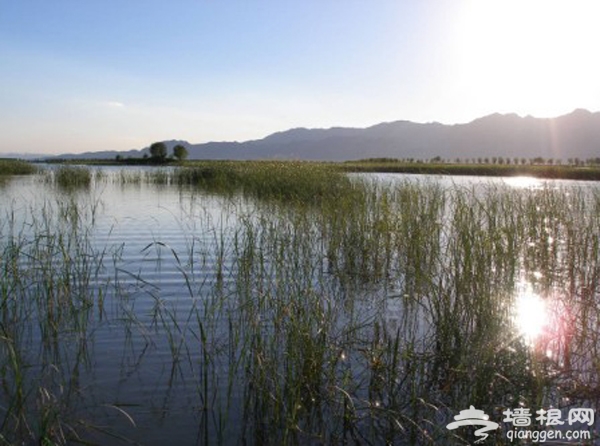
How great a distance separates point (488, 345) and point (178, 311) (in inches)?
140

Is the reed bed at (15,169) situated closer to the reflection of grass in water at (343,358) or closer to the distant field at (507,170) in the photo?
the distant field at (507,170)

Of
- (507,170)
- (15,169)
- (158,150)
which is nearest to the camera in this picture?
(15,169)

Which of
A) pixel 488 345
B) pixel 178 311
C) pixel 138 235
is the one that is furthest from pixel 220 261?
pixel 138 235

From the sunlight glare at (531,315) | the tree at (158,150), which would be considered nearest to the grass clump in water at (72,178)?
the sunlight glare at (531,315)

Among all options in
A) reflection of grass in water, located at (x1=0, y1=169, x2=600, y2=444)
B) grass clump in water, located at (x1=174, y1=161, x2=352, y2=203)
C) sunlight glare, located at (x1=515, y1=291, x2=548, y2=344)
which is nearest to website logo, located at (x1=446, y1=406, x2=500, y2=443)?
reflection of grass in water, located at (x1=0, y1=169, x2=600, y2=444)

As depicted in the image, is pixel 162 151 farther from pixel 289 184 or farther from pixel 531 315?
pixel 531 315

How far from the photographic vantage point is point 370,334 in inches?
221

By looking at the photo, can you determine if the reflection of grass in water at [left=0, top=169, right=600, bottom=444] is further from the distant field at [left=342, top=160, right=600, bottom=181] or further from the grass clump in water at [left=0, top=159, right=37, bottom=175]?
the grass clump in water at [left=0, top=159, right=37, bottom=175]

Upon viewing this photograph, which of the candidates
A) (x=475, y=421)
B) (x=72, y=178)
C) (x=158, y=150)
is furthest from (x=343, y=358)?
(x=158, y=150)

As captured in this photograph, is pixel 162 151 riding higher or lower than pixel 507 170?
higher

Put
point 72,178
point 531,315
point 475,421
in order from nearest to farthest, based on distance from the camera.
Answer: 1. point 475,421
2. point 531,315
3. point 72,178

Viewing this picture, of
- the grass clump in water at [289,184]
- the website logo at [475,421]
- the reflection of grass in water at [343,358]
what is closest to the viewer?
the website logo at [475,421]

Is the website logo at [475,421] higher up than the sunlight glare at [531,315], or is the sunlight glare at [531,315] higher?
the sunlight glare at [531,315]

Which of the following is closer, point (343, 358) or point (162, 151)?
point (343, 358)
